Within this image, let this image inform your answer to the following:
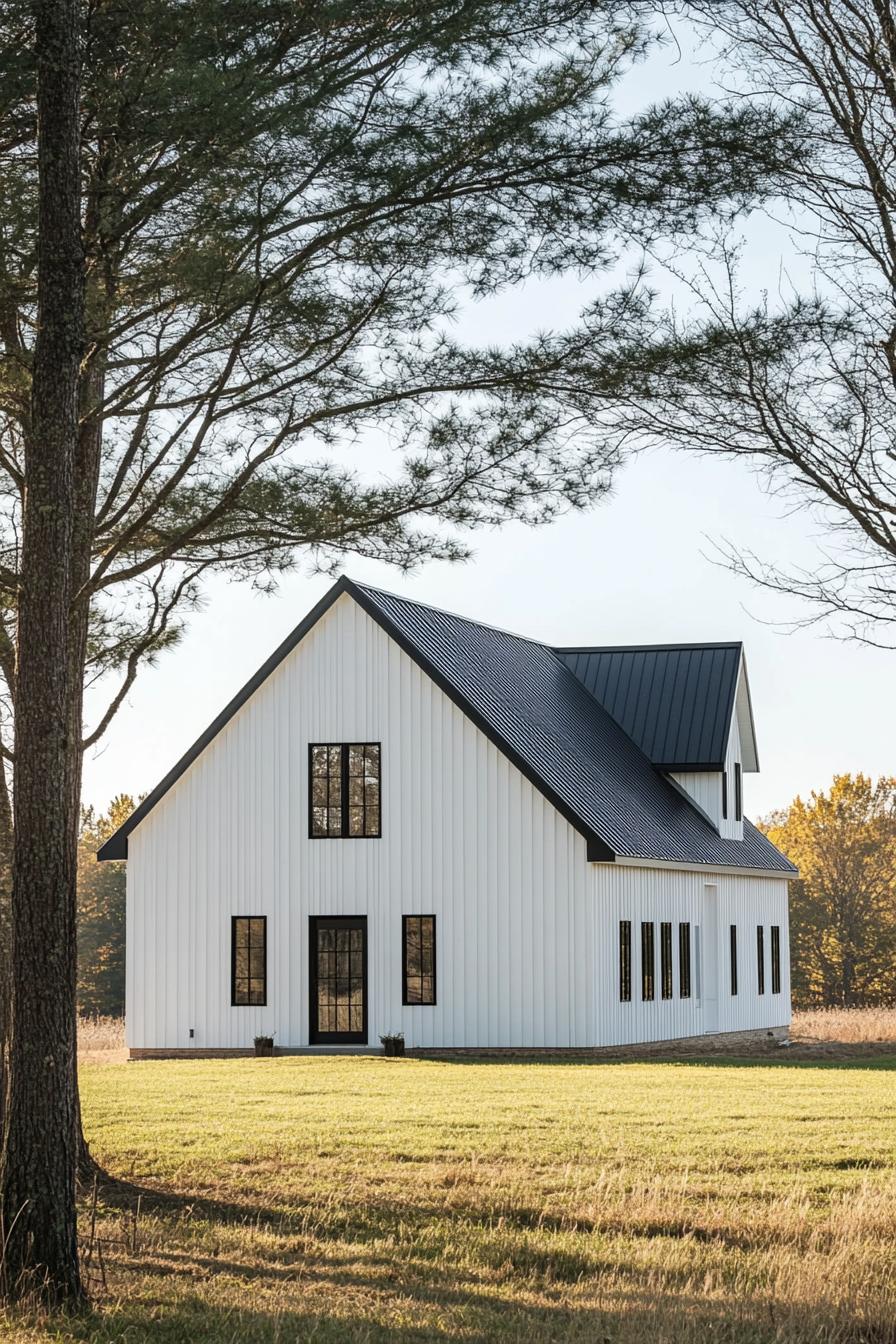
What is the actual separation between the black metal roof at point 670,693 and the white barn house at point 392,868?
3.50 m

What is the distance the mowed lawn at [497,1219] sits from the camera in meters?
9.41

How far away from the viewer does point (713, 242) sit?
12.3 m

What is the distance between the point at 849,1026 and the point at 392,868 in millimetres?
12265

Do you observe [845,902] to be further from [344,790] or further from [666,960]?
[344,790]

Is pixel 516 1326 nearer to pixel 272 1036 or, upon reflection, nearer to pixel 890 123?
pixel 890 123

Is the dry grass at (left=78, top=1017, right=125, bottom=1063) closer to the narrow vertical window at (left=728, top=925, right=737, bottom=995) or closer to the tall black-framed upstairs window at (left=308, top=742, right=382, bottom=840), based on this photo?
the tall black-framed upstairs window at (left=308, top=742, right=382, bottom=840)

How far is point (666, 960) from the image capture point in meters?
32.1

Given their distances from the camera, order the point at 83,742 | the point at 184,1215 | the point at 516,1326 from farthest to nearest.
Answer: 1. the point at 83,742
2. the point at 184,1215
3. the point at 516,1326

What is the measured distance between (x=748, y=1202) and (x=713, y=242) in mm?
6517

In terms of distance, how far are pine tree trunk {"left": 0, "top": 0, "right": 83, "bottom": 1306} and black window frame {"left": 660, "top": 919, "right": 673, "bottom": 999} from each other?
22.4 meters

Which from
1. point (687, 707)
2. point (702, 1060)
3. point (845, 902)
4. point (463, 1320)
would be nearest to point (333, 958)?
point (702, 1060)

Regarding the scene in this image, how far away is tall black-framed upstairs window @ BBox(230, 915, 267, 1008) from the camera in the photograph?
30.4 metres

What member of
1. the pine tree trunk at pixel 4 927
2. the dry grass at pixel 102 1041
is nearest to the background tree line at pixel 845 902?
the dry grass at pixel 102 1041

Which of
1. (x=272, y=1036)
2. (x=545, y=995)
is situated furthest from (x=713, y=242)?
(x=272, y=1036)
